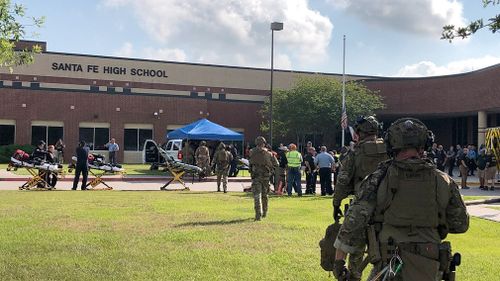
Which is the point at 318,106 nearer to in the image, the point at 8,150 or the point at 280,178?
the point at 8,150

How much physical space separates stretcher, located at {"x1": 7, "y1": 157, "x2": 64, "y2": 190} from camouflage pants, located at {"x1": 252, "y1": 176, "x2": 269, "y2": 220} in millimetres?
9958

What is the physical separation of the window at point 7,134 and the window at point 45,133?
4.60ft

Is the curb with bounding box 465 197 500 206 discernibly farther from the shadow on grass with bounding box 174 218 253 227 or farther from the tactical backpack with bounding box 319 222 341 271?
the tactical backpack with bounding box 319 222 341 271

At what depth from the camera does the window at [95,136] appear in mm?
43625

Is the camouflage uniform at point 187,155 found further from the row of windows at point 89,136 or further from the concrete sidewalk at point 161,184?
the row of windows at point 89,136

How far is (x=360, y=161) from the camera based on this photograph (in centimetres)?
605

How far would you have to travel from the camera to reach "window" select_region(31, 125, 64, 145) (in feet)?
139

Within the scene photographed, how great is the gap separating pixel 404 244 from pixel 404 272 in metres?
0.19

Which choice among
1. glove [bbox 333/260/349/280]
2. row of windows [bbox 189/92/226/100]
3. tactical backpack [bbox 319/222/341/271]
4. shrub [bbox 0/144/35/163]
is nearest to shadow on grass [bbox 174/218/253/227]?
tactical backpack [bbox 319/222/341/271]

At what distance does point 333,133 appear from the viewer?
1818 inches

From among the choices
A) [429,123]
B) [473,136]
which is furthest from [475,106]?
[429,123]

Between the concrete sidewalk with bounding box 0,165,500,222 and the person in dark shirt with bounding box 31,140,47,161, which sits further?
the person in dark shirt with bounding box 31,140,47,161

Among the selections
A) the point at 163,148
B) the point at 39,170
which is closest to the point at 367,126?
the point at 39,170

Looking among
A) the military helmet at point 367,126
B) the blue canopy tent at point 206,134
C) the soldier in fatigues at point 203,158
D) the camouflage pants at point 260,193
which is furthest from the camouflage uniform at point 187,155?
the military helmet at point 367,126
